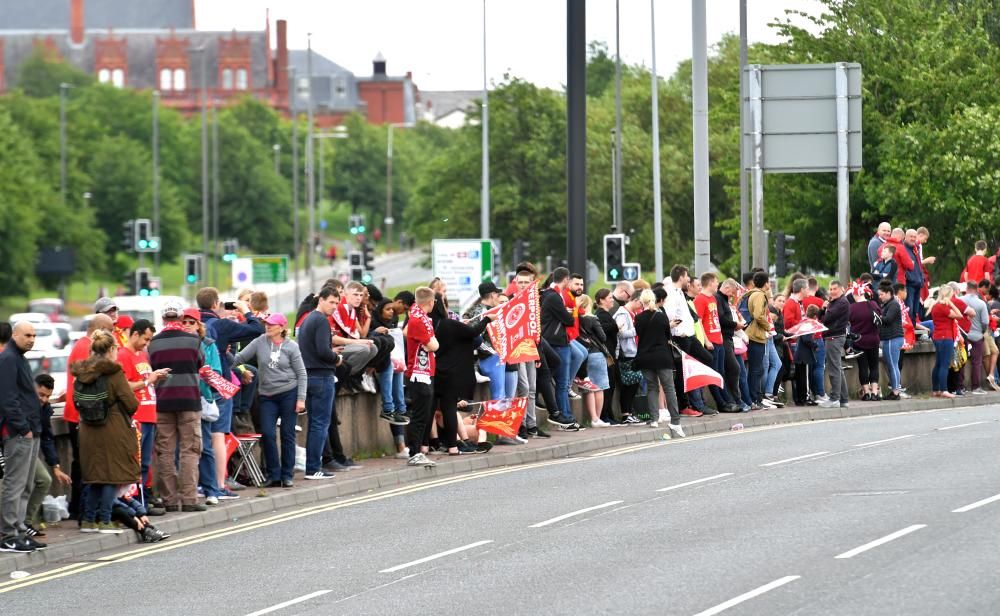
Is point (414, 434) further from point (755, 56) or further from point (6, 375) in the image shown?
point (755, 56)

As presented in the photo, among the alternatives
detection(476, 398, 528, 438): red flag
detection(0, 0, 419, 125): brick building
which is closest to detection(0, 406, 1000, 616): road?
detection(476, 398, 528, 438): red flag

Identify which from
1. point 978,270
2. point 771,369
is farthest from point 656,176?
point 771,369

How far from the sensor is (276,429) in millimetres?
19156

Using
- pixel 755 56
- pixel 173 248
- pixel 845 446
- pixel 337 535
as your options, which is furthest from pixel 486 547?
pixel 173 248

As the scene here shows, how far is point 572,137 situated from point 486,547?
13.0 metres

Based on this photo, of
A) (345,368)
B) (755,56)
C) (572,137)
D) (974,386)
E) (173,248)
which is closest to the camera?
(345,368)

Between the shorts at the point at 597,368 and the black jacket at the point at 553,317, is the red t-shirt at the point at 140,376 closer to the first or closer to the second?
the black jacket at the point at 553,317

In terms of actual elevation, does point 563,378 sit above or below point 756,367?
above

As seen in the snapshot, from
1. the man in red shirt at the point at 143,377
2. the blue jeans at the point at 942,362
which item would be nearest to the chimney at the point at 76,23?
the blue jeans at the point at 942,362

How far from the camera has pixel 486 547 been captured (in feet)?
47.3

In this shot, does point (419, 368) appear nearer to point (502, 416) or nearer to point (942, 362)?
point (502, 416)

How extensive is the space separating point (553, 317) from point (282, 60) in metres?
163

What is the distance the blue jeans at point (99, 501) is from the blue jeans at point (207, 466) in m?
1.99

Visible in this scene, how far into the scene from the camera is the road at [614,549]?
38.5ft
